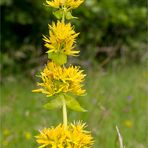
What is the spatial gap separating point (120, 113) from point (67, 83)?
4.46 metres

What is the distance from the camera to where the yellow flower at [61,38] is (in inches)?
61.5

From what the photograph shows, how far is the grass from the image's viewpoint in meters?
4.52

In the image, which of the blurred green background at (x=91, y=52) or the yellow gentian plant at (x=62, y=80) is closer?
the yellow gentian plant at (x=62, y=80)

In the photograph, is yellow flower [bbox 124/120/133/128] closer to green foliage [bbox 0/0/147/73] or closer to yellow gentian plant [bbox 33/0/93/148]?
green foliage [bbox 0/0/147/73]

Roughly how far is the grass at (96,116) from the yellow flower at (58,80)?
1988mm

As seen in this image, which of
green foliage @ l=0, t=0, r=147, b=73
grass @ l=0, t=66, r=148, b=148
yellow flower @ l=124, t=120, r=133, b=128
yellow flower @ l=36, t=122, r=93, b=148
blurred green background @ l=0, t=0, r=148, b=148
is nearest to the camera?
yellow flower @ l=36, t=122, r=93, b=148

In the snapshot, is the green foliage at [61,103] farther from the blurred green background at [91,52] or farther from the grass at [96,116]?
the blurred green background at [91,52]

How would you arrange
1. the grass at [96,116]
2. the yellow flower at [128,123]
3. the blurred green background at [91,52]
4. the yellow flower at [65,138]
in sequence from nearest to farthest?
the yellow flower at [65,138] < the grass at [96,116] < the yellow flower at [128,123] < the blurred green background at [91,52]

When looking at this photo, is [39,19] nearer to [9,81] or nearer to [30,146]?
[9,81]

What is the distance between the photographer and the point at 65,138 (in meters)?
1.53

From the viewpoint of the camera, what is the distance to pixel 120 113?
6.01 metres

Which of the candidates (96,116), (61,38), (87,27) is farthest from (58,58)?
(87,27)

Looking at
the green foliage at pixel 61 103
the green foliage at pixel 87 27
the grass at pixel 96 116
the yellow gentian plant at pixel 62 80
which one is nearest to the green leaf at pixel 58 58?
the yellow gentian plant at pixel 62 80

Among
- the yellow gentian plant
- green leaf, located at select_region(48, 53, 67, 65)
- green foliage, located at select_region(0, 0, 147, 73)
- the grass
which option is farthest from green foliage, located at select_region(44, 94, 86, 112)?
green foliage, located at select_region(0, 0, 147, 73)
